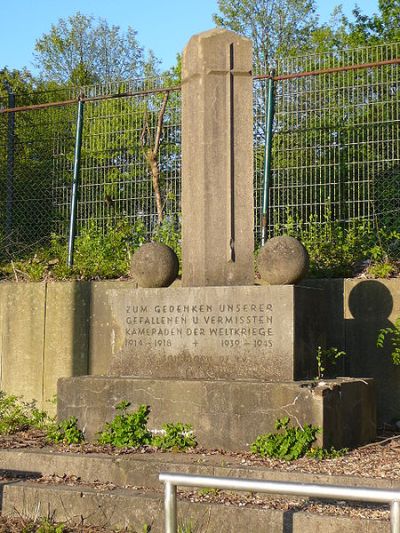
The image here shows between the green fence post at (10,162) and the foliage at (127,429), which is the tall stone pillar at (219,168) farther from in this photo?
the green fence post at (10,162)

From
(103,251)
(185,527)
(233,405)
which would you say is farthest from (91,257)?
(185,527)

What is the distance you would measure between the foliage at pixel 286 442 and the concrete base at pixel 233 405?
6 centimetres

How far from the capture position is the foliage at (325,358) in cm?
754

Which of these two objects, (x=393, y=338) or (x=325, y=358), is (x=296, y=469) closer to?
(x=325, y=358)

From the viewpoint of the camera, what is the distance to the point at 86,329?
9.96 m

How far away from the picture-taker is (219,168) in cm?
805

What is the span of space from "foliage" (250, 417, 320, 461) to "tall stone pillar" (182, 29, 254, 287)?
1702 millimetres

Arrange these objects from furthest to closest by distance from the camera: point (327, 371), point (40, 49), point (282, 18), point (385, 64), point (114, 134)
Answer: point (40, 49), point (282, 18), point (114, 134), point (385, 64), point (327, 371)

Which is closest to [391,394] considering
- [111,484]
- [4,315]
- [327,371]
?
[327,371]


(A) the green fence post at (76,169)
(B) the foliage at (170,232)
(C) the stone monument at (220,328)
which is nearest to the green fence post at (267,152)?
(B) the foliage at (170,232)

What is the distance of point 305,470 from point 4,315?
544 cm

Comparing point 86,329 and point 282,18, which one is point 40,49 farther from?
point 86,329

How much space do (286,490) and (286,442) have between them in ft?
9.32

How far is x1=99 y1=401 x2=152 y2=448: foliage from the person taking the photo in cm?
725
